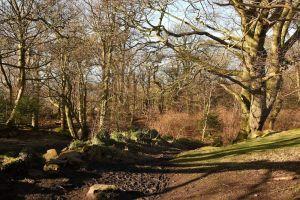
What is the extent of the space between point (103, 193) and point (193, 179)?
242 cm

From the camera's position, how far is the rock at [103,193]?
7.88 metres

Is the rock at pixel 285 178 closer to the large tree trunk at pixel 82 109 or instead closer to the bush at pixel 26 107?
the large tree trunk at pixel 82 109

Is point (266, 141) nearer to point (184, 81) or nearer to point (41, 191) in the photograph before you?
point (184, 81)

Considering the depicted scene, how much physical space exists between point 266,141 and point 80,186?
23.1 feet

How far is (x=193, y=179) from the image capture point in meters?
9.46

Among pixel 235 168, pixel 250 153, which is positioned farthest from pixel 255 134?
pixel 235 168

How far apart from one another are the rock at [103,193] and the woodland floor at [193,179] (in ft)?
0.81

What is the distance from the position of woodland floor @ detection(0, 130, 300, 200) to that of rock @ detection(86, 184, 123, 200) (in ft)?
0.81

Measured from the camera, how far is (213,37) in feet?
48.1

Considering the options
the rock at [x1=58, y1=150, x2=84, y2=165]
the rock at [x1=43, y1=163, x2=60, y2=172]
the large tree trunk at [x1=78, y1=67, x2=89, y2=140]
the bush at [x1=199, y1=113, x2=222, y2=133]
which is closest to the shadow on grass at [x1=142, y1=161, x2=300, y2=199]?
the rock at [x1=58, y1=150, x2=84, y2=165]

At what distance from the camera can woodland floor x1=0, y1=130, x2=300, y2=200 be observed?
764cm

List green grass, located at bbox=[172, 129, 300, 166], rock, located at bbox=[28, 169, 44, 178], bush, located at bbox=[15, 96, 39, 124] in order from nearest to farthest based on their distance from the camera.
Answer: rock, located at bbox=[28, 169, 44, 178]
green grass, located at bbox=[172, 129, 300, 166]
bush, located at bbox=[15, 96, 39, 124]

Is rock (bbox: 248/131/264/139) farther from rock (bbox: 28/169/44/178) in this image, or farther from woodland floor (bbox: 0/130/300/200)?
rock (bbox: 28/169/44/178)

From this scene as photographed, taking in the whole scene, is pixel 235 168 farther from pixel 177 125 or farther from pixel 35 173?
pixel 177 125
